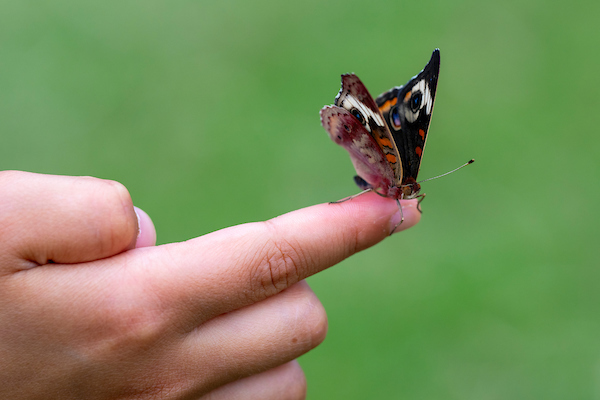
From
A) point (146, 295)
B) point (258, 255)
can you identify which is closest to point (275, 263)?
point (258, 255)

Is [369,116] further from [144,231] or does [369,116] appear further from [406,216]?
[144,231]

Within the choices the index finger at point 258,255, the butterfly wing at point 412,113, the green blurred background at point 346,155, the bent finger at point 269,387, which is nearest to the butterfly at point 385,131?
the butterfly wing at point 412,113

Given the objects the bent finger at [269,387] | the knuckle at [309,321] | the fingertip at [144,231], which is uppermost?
the fingertip at [144,231]

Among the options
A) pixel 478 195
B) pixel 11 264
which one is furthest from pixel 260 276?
pixel 478 195

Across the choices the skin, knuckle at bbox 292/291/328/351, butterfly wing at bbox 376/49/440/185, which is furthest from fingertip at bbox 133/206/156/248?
butterfly wing at bbox 376/49/440/185

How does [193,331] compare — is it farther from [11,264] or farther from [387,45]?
[387,45]

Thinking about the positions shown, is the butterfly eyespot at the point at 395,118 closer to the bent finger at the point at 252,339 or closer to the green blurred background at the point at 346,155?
the bent finger at the point at 252,339
